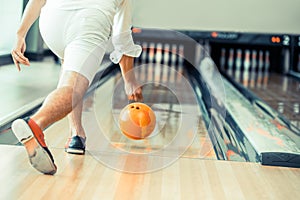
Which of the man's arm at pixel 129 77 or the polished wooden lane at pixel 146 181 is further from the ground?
the man's arm at pixel 129 77

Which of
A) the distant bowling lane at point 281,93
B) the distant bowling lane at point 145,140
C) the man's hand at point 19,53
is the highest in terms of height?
the man's hand at point 19,53

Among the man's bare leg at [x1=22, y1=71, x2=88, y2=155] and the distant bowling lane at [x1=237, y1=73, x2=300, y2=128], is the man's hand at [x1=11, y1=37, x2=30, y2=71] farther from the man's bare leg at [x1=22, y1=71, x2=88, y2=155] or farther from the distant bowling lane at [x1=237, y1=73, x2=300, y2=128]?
the distant bowling lane at [x1=237, y1=73, x2=300, y2=128]

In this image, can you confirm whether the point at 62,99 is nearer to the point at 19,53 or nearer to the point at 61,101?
the point at 61,101

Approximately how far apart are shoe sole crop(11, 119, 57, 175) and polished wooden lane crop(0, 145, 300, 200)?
0.04 m

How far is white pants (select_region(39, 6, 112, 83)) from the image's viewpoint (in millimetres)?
2170

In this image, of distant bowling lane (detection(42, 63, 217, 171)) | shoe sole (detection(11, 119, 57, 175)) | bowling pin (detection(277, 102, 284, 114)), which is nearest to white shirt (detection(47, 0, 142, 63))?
distant bowling lane (detection(42, 63, 217, 171))

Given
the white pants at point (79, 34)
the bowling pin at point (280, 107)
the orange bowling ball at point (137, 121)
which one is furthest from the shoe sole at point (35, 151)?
the bowling pin at point (280, 107)

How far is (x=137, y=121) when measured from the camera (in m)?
2.51

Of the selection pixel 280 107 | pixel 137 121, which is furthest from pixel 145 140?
pixel 280 107

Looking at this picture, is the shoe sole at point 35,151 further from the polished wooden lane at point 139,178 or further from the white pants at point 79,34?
the white pants at point 79,34

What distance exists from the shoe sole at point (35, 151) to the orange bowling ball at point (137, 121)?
528mm

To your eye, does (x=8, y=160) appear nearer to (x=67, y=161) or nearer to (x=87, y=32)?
(x=67, y=161)

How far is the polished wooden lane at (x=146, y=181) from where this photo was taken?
1.95 metres

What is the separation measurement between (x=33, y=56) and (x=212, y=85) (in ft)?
9.45
